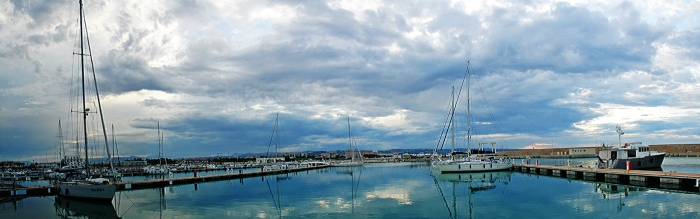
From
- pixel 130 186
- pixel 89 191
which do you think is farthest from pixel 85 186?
pixel 130 186

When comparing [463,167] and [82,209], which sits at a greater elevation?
[82,209]

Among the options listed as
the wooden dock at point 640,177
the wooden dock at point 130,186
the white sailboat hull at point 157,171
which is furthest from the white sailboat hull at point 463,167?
the white sailboat hull at point 157,171

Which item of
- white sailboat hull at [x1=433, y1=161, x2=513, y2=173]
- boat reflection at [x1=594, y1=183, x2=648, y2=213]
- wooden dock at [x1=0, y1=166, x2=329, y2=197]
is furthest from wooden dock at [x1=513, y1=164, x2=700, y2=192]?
wooden dock at [x1=0, y1=166, x2=329, y2=197]

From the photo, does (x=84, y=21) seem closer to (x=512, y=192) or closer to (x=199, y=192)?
(x=199, y=192)

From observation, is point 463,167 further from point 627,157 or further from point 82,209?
point 82,209

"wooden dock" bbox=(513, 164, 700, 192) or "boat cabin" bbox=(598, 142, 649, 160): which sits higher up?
"boat cabin" bbox=(598, 142, 649, 160)

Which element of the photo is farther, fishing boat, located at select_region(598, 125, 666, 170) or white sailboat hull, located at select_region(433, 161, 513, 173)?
white sailboat hull, located at select_region(433, 161, 513, 173)

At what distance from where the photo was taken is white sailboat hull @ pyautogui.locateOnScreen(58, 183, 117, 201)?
2998cm

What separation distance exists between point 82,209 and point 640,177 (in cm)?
4426

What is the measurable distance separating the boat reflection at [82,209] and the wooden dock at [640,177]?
3992 cm

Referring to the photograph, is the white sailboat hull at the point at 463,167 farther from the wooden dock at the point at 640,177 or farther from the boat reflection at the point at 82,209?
the boat reflection at the point at 82,209

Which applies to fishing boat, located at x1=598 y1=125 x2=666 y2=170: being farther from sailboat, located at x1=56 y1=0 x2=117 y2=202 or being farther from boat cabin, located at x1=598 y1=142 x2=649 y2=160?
sailboat, located at x1=56 y1=0 x2=117 y2=202

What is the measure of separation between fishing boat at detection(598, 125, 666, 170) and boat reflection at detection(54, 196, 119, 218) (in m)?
47.6

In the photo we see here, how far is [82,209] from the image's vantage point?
29172mm
